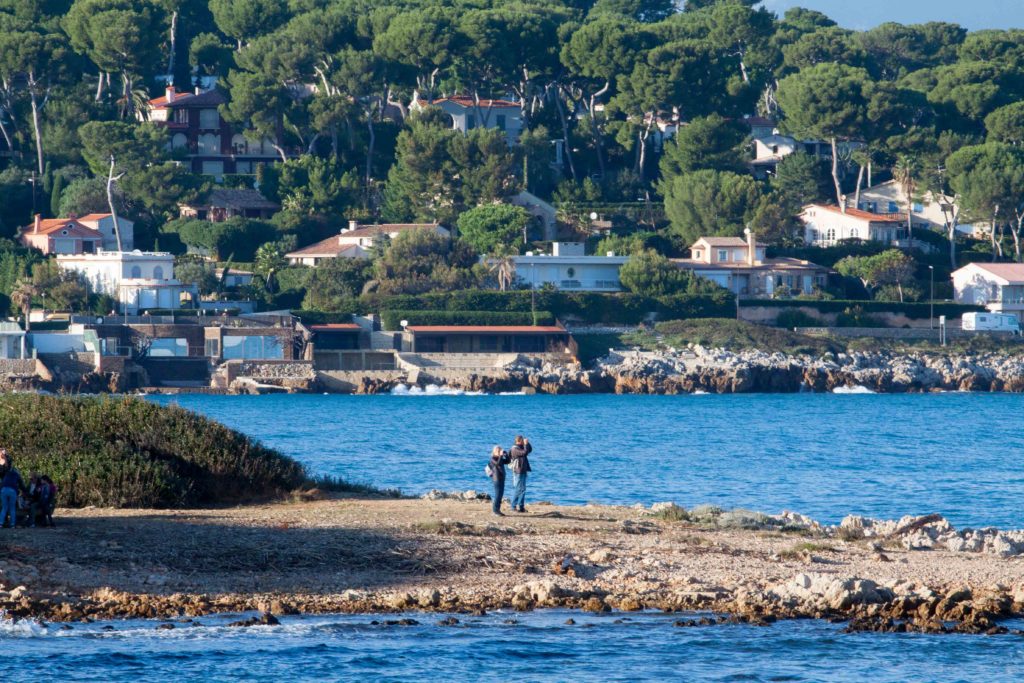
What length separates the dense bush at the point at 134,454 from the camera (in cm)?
2842

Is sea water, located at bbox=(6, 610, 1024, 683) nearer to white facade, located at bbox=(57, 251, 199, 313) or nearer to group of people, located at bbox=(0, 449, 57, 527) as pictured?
group of people, located at bbox=(0, 449, 57, 527)

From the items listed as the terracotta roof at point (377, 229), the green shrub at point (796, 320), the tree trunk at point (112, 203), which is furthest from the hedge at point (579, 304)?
the tree trunk at point (112, 203)

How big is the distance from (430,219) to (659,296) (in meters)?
16.1

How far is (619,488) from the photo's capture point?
42500 millimetres

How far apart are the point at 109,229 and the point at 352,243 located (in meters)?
13.1

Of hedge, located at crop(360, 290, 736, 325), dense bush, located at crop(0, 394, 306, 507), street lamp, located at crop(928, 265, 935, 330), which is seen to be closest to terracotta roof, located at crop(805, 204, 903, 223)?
street lamp, located at crop(928, 265, 935, 330)

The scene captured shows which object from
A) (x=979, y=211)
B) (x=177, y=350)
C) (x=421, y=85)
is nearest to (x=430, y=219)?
(x=421, y=85)

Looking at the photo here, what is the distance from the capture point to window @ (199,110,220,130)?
11862 cm

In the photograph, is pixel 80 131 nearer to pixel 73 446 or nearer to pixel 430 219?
pixel 430 219

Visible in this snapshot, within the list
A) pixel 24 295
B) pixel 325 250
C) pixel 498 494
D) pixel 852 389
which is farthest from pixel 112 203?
pixel 498 494

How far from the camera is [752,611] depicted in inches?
934

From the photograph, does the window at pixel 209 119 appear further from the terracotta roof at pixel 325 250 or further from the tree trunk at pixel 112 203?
the terracotta roof at pixel 325 250

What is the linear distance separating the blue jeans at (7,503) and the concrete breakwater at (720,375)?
212 ft

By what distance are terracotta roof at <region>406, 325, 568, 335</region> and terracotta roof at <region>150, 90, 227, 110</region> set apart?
32.8 m
